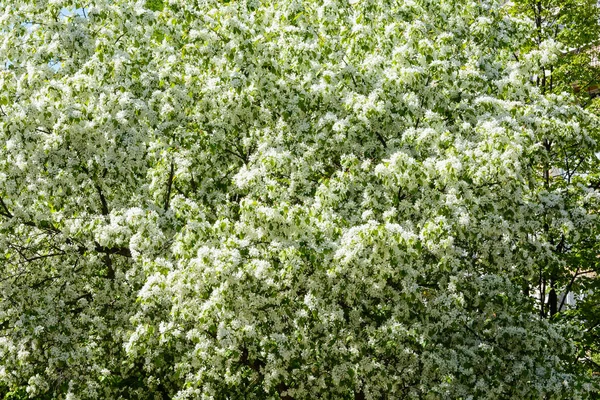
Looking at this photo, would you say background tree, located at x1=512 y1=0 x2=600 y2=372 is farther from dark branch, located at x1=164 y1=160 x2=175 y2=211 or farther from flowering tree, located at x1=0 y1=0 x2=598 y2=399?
dark branch, located at x1=164 y1=160 x2=175 y2=211

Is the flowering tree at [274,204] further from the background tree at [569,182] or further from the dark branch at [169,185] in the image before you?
the background tree at [569,182]

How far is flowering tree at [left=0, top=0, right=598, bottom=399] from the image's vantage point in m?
10.3

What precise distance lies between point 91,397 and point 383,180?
21.2 ft

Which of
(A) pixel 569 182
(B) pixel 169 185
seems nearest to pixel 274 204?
(B) pixel 169 185

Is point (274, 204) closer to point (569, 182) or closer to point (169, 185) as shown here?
point (169, 185)

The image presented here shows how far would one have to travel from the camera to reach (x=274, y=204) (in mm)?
10820

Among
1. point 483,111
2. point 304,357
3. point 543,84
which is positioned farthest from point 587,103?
point 304,357

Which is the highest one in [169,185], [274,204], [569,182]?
[569,182]

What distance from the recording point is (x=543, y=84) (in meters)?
21.8

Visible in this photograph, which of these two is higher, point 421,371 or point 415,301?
point 415,301

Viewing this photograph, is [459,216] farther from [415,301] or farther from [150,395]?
[150,395]

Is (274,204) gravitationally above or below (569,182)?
below

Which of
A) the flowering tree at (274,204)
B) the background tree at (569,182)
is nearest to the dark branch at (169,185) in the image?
the flowering tree at (274,204)

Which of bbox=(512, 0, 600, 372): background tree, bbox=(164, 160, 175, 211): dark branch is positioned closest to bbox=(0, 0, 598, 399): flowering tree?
bbox=(164, 160, 175, 211): dark branch
